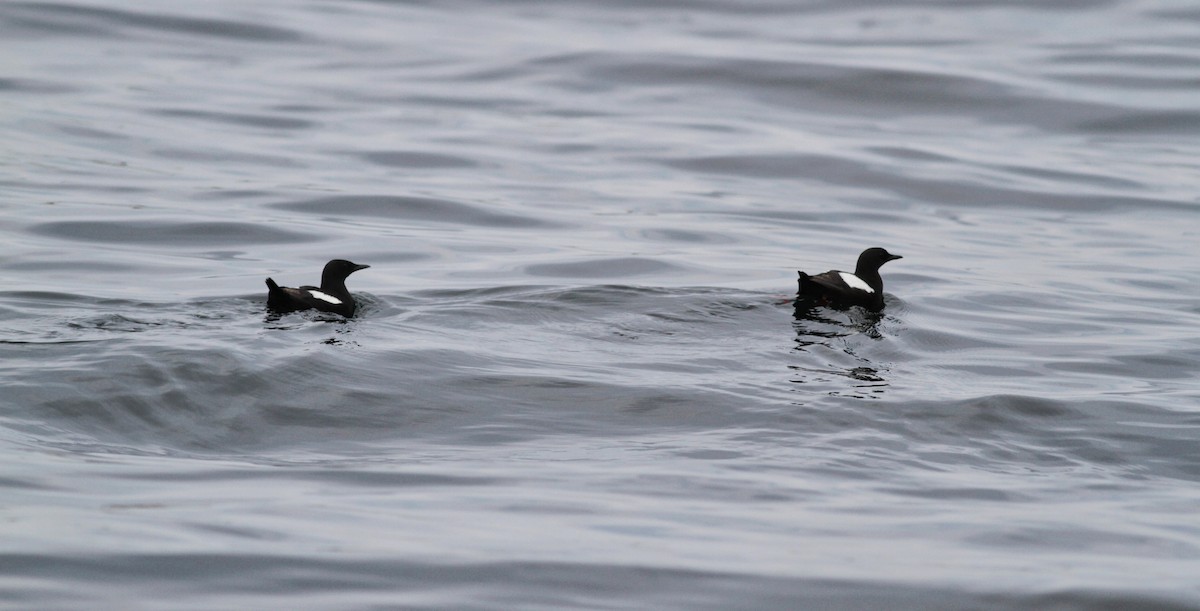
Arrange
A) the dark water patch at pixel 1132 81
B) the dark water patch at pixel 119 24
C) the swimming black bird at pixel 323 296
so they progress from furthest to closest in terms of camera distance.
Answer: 1. the dark water patch at pixel 119 24
2. the dark water patch at pixel 1132 81
3. the swimming black bird at pixel 323 296

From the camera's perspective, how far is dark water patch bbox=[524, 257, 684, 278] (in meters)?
12.9

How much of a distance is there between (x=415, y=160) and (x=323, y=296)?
8.57 meters

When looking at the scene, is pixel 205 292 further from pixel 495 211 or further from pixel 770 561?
pixel 770 561

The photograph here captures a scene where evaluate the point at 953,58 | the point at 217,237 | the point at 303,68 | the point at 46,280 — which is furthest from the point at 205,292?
the point at 953,58

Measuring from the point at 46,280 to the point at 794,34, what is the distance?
2008 centimetres

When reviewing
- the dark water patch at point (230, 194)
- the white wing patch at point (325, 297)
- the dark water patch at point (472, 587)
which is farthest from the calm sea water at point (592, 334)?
the white wing patch at point (325, 297)

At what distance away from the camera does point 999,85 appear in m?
24.0

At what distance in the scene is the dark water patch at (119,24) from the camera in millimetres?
25531

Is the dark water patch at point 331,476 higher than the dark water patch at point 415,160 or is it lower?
lower

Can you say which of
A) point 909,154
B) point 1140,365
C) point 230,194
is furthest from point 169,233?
point 909,154

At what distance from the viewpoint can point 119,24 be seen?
2641cm

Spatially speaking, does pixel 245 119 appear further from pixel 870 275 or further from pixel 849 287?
pixel 849 287

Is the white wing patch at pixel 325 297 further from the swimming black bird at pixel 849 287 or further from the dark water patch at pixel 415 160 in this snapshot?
the dark water patch at pixel 415 160

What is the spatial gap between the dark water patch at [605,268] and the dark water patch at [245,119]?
8.31 m
